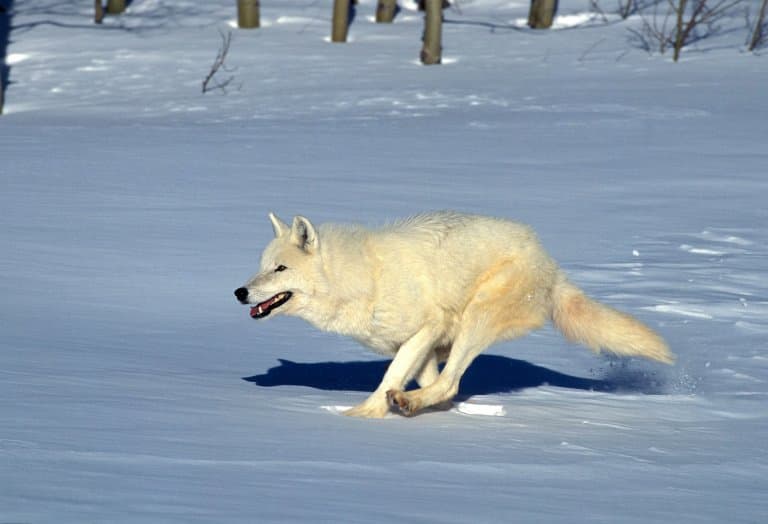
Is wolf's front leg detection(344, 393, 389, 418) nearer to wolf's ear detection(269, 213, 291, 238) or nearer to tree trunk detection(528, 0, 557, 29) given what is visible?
wolf's ear detection(269, 213, 291, 238)

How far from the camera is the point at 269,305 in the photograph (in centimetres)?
598

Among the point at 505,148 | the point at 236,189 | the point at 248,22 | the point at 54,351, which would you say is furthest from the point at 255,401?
the point at 248,22

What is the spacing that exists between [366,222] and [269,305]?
197 inches

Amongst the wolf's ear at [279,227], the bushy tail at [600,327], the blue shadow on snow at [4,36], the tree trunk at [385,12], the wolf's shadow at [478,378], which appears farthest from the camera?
the tree trunk at [385,12]

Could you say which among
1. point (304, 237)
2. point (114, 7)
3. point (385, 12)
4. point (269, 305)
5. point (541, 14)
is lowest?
point (114, 7)

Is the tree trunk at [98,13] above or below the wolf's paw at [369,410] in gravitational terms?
below

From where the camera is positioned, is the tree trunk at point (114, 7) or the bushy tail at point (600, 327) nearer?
the bushy tail at point (600, 327)

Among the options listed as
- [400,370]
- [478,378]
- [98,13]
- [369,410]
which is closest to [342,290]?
[400,370]

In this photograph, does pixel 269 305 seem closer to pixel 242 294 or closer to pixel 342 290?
pixel 242 294

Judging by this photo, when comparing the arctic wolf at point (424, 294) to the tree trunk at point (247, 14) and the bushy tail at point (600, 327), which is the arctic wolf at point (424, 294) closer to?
the bushy tail at point (600, 327)

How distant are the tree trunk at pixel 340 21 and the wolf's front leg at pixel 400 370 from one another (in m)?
19.1

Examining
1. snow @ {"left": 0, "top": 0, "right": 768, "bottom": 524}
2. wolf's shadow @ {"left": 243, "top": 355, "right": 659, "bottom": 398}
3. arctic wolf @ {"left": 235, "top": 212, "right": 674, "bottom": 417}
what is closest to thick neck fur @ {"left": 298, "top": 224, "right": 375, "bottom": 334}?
arctic wolf @ {"left": 235, "top": 212, "right": 674, "bottom": 417}

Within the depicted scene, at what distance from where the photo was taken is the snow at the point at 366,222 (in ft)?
14.3

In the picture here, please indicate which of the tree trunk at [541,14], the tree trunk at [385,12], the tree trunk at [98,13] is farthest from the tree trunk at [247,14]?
the tree trunk at [541,14]
